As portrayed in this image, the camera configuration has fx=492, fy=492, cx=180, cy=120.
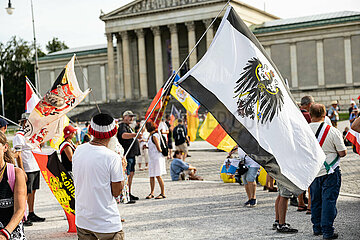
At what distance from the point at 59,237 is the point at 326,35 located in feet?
163

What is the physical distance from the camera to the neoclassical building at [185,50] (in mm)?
52688

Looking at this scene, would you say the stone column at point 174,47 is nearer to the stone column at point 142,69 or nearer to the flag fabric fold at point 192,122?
the stone column at point 142,69

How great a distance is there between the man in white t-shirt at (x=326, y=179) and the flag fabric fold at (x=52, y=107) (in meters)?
3.94

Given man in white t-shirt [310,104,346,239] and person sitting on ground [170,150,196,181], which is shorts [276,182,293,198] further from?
person sitting on ground [170,150,196,181]

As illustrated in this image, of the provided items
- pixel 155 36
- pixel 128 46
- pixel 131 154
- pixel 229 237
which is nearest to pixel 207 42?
pixel 155 36

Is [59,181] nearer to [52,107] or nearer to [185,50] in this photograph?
[52,107]

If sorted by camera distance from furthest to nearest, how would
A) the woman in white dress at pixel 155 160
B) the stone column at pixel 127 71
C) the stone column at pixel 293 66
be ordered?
1. the stone column at pixel 127 71
2. the stone column at pixel 293 66
3. the woman in white dress at pixel 155 160

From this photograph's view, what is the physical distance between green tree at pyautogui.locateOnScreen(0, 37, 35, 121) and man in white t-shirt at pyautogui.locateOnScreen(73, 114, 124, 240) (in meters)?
73.9

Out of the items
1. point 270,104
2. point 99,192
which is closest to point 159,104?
point 270,104

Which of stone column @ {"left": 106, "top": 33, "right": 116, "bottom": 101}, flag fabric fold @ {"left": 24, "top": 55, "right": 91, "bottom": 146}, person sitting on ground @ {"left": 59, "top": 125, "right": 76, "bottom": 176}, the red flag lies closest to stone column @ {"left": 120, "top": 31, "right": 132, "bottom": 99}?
stone column @ {"left": 106, "top": 33, "right": 116, "bottom": 101}

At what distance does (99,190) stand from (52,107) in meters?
4.54

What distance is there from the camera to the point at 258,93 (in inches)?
218

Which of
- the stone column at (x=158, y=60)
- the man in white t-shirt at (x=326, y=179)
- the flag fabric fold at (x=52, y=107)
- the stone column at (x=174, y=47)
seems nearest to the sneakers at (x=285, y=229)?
the man in white t-shirt at (x=326, y=179)

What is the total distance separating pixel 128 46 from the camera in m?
62.3
